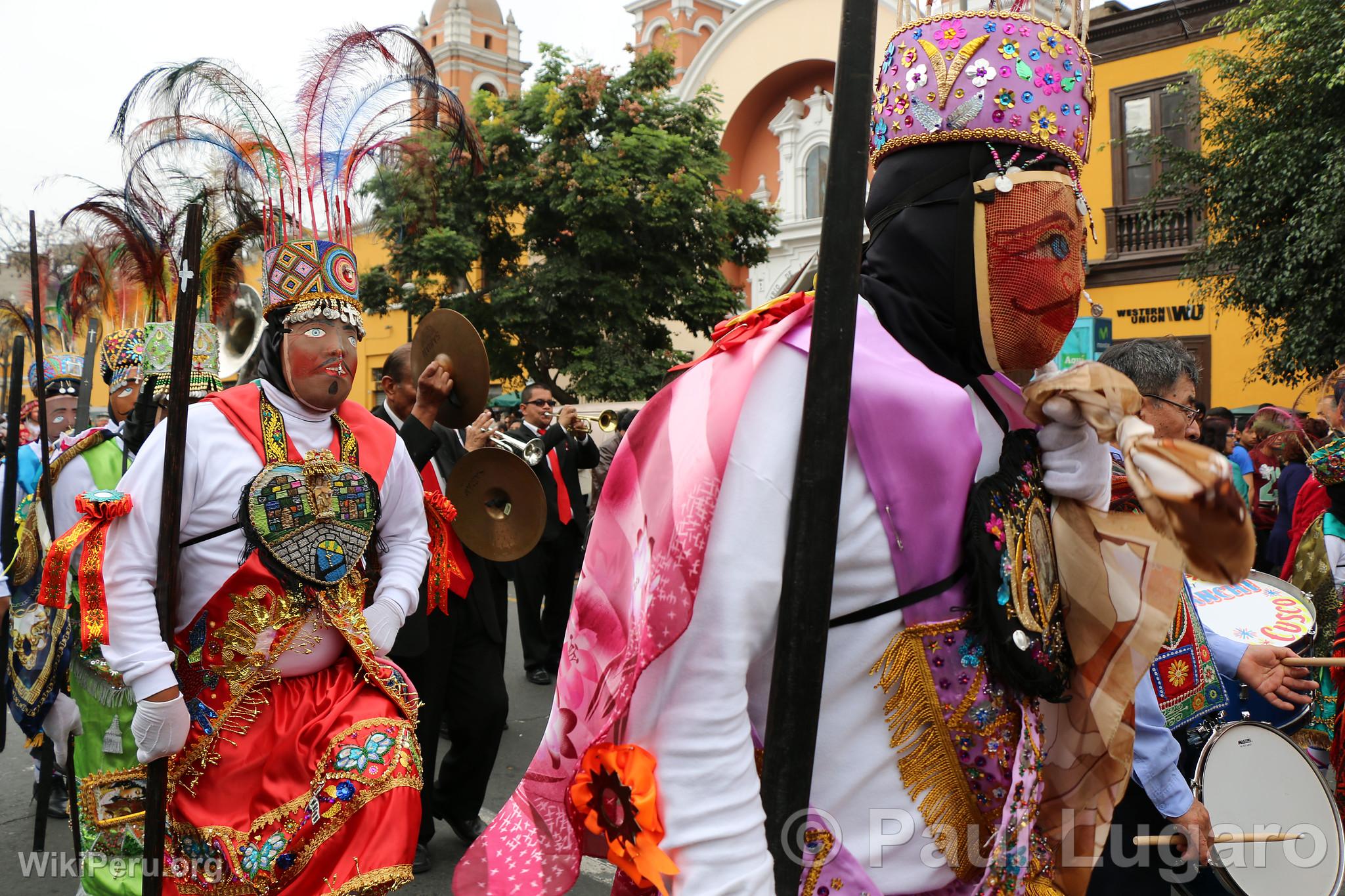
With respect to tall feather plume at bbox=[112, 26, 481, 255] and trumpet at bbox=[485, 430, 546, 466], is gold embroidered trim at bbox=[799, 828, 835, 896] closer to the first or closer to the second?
tall feather plume at bbox=[112, 26, 481, 255]

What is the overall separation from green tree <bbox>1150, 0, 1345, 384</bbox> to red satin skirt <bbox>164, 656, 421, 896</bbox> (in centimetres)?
1264

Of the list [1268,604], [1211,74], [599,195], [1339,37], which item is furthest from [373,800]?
[1211,74]

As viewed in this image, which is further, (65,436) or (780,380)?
(65,436)

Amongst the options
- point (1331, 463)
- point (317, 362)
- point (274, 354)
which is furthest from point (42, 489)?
point (1331, 463)

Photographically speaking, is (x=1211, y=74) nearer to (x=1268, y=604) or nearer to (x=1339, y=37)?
(x=1339, y=37)

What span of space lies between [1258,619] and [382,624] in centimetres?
281

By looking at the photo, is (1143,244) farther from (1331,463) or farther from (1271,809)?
(1271,809)

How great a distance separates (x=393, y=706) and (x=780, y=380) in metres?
2.25

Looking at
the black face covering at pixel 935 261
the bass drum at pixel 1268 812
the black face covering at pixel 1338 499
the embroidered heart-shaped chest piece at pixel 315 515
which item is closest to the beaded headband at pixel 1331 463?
the black face covering at pixel 1338 499

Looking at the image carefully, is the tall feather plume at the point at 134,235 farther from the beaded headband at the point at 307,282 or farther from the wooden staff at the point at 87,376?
the wooden staff at the point at 87,376

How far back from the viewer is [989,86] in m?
1.79

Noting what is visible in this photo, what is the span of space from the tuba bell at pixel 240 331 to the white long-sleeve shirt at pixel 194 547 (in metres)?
0.96

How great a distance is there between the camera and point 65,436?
607 cm

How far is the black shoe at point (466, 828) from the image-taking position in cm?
525
